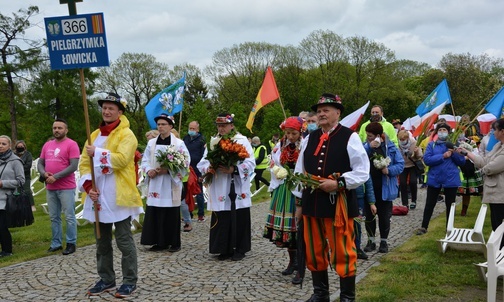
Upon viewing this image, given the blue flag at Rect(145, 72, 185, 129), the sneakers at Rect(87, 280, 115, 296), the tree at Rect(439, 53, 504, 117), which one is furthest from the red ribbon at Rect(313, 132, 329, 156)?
the tree at Rect(439, 53, 504, 117)

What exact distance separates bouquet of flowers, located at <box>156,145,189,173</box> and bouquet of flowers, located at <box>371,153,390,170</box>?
3105 mm

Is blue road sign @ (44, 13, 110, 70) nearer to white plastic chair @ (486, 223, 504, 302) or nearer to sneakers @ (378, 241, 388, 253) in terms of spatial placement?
white plastic chair @ (486, 223, 504, 302)

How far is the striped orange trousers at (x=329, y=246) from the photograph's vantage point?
471 centimetres

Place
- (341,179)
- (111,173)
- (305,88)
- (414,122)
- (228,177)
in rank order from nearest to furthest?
(341,179) < (111,173) < (228,177) < (414,122) < (305,88)

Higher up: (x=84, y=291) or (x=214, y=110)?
(x=214, y=110)

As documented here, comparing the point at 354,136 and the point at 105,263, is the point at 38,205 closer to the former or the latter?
the point at 105,263

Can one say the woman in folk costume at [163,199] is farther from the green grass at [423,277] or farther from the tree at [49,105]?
the tree at [49,105]

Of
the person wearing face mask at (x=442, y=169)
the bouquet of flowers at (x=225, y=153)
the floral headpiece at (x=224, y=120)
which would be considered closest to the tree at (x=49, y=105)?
the floral headpiece at (x=224, y=120)

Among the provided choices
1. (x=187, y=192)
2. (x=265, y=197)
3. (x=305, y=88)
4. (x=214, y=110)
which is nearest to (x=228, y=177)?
(x=187, y=192)

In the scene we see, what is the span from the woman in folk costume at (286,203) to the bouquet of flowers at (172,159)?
2121 mm

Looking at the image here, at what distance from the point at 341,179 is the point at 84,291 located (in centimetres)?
341

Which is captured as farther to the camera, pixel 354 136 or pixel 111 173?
pixel 111 173

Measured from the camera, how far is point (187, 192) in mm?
9500

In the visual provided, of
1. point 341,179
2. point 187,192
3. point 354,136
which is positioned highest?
point 354,136
